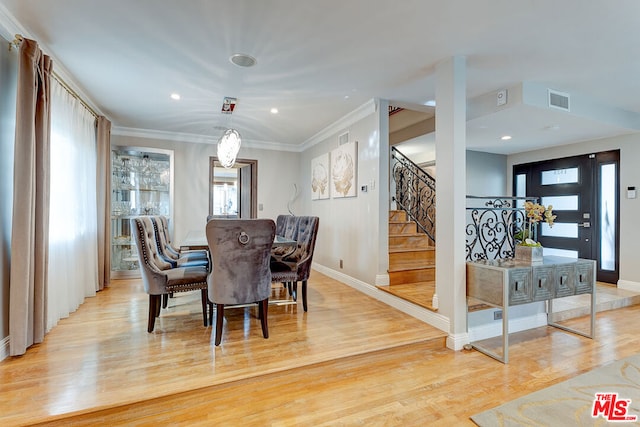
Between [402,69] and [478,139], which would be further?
[478,139]

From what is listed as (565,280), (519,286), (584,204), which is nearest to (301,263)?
(519,286)

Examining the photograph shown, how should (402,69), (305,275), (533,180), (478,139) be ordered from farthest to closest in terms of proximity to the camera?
(533,180), (478,139), (305,275), (402,69)

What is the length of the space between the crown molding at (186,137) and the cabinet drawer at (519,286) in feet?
15.6

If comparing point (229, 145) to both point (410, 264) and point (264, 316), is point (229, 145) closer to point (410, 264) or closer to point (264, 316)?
point (264, 316)

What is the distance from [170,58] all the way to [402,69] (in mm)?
2193

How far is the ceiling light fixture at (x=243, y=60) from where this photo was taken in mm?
2746

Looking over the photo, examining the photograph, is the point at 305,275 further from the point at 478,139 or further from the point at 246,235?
the point at 478,139

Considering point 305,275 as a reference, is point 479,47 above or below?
above

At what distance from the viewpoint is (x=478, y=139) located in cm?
481

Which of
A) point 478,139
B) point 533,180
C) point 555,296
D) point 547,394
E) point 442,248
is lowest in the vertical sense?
point 547,394

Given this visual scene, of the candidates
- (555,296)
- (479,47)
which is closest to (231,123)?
(479,47)

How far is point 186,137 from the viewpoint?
5551 mm

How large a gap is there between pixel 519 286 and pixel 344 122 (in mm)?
3153

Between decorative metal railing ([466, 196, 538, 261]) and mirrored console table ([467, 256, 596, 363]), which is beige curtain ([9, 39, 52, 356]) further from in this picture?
decorative metal railing ([466, 196, 538, 261])
